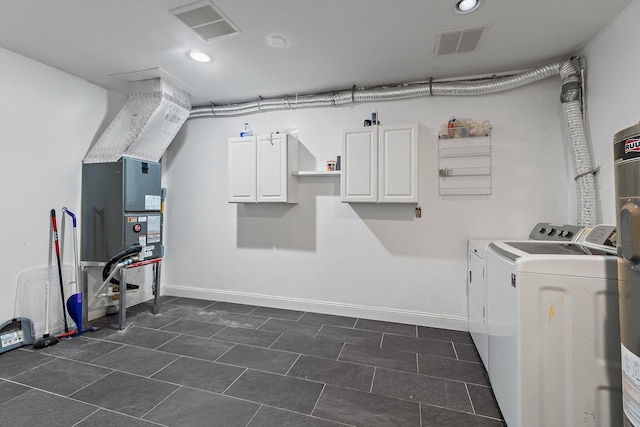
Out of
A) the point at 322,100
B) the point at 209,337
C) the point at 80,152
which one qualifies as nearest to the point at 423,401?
the point at 209,337

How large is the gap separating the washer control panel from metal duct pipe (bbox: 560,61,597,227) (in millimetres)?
143

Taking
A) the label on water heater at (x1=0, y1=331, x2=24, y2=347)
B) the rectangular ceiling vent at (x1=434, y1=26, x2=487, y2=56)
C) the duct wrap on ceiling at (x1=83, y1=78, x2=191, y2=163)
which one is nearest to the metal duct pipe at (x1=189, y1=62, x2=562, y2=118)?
the rectangular ceiling vent at (x1=434, y1=26, x2=487, y2=56)

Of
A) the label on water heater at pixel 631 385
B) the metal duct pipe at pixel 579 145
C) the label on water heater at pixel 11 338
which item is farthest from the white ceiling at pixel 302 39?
the label on water heater at pixel 11 338

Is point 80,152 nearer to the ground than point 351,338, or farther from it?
farther from it

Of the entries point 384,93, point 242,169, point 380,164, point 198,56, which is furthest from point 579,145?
point 198,56

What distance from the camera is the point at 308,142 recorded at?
11.1 feet

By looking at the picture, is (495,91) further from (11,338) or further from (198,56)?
(11,338)

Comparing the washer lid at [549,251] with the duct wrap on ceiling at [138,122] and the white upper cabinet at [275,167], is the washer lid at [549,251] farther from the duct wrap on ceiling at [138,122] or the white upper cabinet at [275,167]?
the duct wrap on ceiling at [138,122]

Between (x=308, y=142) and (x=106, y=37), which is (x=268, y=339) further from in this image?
(x=106, y=37)

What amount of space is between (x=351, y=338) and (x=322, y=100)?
2.58 meters

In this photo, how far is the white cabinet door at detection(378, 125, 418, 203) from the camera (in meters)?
2.73

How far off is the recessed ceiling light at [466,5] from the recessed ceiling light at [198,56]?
2.06 meters

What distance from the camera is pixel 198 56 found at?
2553mm

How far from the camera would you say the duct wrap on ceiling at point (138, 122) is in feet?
9.80
